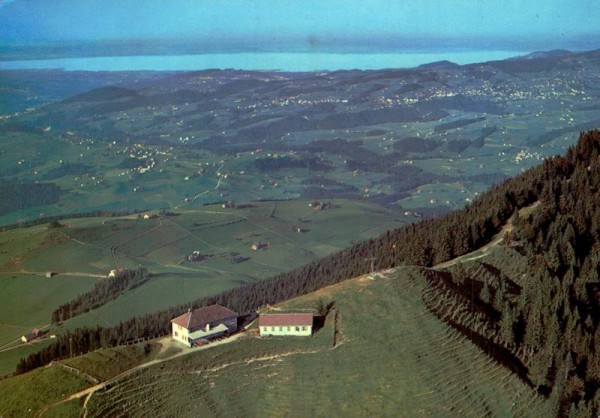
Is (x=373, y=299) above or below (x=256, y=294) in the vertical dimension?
above

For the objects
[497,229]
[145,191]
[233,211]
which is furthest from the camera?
[145,191]

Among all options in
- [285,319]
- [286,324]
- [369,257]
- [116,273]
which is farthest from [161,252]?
[286,324]

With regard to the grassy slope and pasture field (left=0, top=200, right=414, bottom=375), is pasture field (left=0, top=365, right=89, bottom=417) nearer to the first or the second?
the grassy slope

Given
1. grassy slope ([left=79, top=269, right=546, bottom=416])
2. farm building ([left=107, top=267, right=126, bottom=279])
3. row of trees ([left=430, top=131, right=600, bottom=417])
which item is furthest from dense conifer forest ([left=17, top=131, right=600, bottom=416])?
farm building ([left=107, top=267, right=126, bottom=279])

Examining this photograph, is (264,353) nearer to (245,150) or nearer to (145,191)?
(145,191)

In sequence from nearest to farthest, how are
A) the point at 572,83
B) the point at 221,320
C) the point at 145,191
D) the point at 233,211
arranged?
1. the point at 221,320
2. the point at 233,211
3. the point at 145,191
4. the point at 572,83

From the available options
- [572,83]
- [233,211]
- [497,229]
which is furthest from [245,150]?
[497,229]
